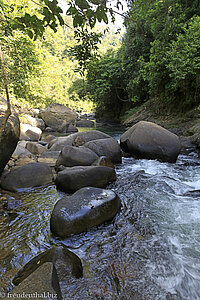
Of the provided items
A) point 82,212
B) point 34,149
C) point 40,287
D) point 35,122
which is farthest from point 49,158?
point 35,122

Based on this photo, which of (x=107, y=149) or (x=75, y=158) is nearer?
(x=75, y=158)

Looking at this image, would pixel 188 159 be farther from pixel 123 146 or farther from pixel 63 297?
pixel 63 297

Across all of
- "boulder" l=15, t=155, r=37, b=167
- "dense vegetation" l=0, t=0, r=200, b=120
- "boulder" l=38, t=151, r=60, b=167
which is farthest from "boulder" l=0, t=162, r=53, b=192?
"dense vegetation" l=0, t=0, r=200, b=120

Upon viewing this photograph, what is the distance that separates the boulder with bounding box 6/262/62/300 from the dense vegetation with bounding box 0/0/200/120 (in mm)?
2008

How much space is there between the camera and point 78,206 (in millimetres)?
2486

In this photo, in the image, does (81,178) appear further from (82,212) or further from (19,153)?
(19,153)

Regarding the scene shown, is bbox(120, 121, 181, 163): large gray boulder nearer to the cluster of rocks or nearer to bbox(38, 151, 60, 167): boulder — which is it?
the cluster of rocks

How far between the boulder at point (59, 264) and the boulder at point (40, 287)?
0.64ft

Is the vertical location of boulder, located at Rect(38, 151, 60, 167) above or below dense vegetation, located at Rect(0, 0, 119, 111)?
below

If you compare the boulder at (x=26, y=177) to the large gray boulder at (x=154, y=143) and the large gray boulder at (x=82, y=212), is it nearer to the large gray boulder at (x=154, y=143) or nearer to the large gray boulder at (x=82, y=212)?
the large gray boulder at (x=82, y=212)

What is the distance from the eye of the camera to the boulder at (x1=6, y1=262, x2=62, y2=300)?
1.32m

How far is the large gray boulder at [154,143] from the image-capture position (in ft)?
17.9

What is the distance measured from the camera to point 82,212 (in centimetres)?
241

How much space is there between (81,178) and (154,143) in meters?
2.92
